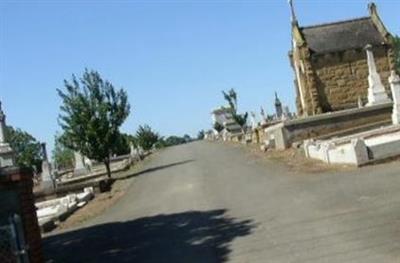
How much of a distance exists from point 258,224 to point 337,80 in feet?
96.6

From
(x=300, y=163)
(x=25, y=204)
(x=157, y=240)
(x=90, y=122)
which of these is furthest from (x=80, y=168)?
(x=25, y=204)

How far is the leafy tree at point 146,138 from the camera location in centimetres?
8899

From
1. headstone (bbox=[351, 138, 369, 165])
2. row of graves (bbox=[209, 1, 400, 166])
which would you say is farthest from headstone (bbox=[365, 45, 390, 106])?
headstone (bbox=[351, 138, 369, 165])

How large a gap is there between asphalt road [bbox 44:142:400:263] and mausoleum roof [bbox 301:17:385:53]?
22.6 metres

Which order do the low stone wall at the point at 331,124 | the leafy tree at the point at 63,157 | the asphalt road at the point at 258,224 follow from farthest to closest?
the leafy tree at the point at 63,157, the low stone wall at the point at 331,124, the asphalt road at the point at 258,224

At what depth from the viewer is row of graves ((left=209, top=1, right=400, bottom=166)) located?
28641mm

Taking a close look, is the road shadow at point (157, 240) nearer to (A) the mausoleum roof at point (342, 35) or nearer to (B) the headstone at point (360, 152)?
(B) the headstone at point (360, 152)

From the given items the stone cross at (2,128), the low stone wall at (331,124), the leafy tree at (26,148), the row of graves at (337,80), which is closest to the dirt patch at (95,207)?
the stone cross at (2,128)

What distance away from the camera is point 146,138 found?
9156 centimetres

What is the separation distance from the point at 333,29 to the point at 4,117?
93.5ft

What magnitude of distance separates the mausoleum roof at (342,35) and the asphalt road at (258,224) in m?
→ 22.6

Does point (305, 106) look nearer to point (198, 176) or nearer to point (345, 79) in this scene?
point (345, 79)

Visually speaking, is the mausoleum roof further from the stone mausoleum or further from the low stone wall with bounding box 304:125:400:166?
the low stone wall with bounding box 304:125:400:166

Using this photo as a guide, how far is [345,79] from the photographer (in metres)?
40.2
